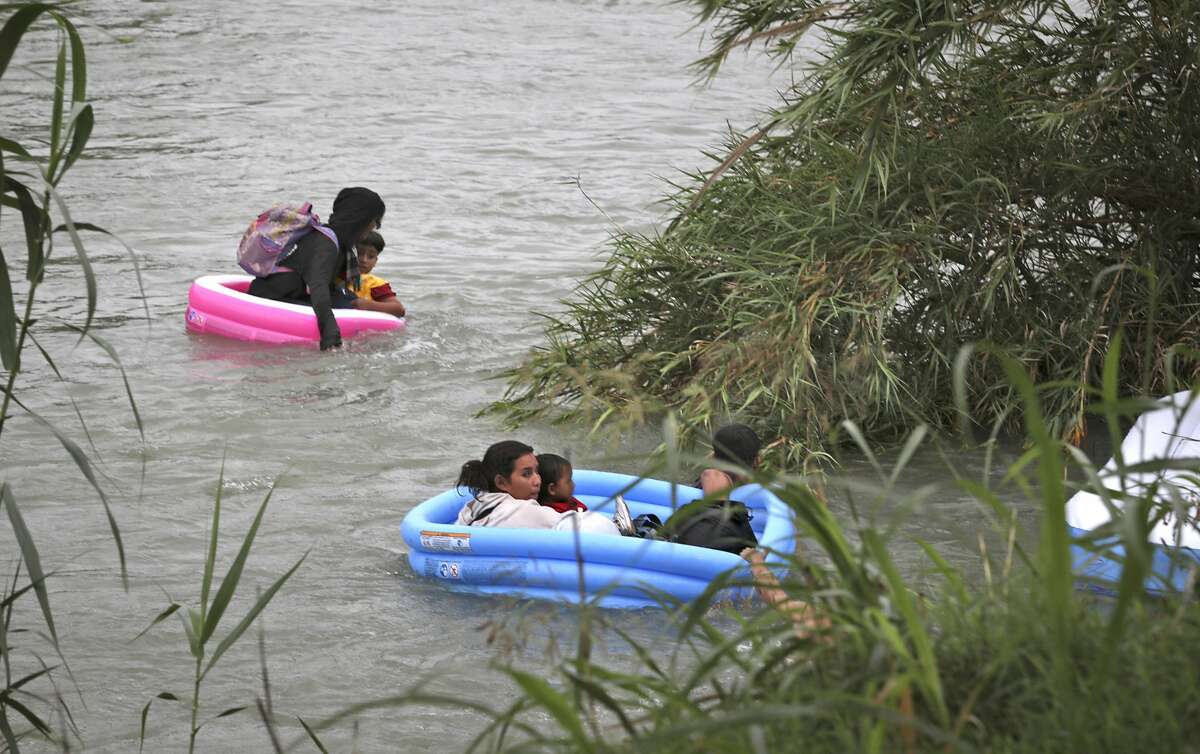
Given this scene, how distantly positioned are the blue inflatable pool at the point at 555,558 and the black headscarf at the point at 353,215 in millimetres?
3621

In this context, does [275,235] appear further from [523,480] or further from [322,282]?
[523,480]

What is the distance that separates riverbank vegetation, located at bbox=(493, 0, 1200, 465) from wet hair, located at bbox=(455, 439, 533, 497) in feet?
2.86

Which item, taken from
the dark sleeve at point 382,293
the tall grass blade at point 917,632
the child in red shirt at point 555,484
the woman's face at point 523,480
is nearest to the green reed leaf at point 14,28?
the tall grass blade at point 917,632

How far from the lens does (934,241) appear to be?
22.9 ft

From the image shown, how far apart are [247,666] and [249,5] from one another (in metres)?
19.8

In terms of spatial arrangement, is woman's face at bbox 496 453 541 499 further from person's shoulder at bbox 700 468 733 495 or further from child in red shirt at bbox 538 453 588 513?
person's shoulder at bbox 700 468 733 495

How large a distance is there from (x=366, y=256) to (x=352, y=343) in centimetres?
68

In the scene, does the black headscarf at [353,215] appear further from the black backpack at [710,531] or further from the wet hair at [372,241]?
the black backpack at [710,531]

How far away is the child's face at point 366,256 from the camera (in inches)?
390

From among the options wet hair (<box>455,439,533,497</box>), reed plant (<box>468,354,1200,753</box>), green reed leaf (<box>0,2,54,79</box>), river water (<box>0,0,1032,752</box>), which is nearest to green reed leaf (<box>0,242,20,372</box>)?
green reed leaf (<box>0,2,54,79</box>)

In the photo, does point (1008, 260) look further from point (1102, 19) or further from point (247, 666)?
point (247, 666)

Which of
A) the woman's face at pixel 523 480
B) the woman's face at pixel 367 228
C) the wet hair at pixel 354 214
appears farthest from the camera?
the woman's face at pixel 367 228

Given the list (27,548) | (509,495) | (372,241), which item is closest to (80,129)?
(27,548)

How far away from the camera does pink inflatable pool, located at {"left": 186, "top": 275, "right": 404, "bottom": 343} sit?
9.50 meters
